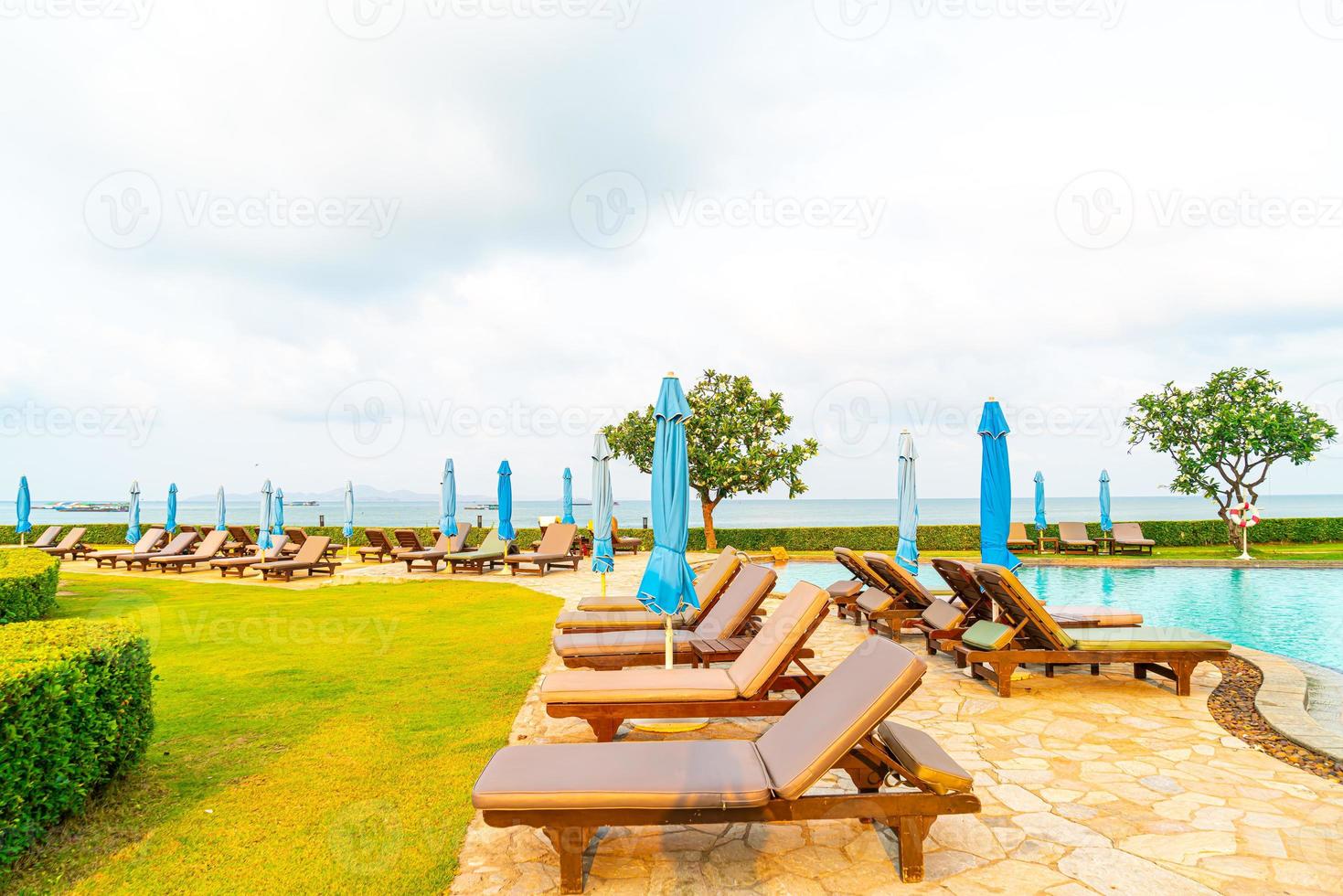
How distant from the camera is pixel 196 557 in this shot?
17797 mm

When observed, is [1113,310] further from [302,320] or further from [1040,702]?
[302,320]

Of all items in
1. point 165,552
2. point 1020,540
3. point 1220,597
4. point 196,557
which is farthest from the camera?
point 1020,540

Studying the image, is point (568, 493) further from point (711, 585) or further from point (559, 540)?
point (711, 585)

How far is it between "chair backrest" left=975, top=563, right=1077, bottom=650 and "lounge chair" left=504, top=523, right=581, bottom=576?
481 inches

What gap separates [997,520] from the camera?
28.7 feet

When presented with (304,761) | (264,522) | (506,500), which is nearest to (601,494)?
(506,500)

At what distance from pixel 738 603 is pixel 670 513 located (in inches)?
44.5

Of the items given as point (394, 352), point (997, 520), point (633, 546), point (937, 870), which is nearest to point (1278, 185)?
point (997, 520)

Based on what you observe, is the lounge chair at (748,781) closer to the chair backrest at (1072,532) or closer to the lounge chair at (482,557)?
the lounge chair at (482,557)

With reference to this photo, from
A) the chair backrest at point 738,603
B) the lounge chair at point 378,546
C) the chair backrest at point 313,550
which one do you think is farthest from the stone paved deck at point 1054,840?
the lounge chair at point 378,546

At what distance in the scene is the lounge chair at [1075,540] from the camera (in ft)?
71.9

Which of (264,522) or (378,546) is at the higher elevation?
(264,522)

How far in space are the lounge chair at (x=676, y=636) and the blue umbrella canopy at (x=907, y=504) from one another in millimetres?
5527

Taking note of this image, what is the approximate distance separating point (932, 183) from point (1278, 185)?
6.60m
